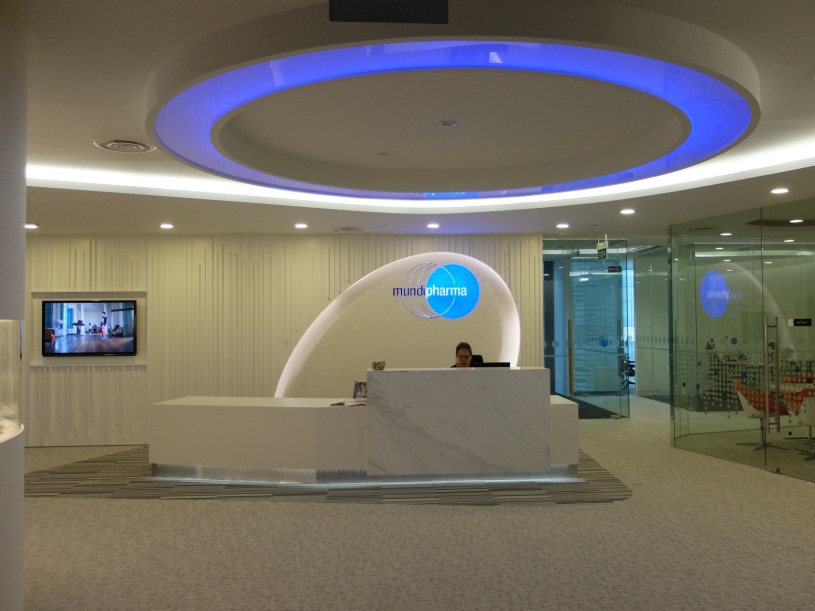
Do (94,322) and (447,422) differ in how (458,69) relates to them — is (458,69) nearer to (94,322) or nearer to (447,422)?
(447,422)

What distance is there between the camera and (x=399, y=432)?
23.2 ft

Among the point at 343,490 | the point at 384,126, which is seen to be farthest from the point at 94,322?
the point at 384,126

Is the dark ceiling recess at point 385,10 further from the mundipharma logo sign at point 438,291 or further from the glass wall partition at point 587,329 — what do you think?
the glass wall partition at point 587,329

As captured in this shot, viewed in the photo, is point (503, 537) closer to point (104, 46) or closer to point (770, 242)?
point (104, 46)

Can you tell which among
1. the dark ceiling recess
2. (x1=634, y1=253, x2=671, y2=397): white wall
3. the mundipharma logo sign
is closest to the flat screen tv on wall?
the mundipharma logo sign

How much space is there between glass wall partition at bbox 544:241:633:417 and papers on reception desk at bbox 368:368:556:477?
5345 mm

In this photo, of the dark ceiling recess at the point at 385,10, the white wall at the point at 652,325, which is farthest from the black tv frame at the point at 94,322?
the white wall at the point at 652,325

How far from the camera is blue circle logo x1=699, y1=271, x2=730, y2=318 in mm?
8469

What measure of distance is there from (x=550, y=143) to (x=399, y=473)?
353cm

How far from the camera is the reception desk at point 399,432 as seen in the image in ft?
23.1

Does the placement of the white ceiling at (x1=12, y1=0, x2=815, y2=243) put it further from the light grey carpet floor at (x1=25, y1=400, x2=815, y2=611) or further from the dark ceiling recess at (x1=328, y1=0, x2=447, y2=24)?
the light grey carpet floor at (x1=25, y1=400, x2=815, y2=611)

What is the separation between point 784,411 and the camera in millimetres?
7840

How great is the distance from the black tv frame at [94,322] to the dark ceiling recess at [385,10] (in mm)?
8720

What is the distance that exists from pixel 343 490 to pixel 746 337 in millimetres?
5024
